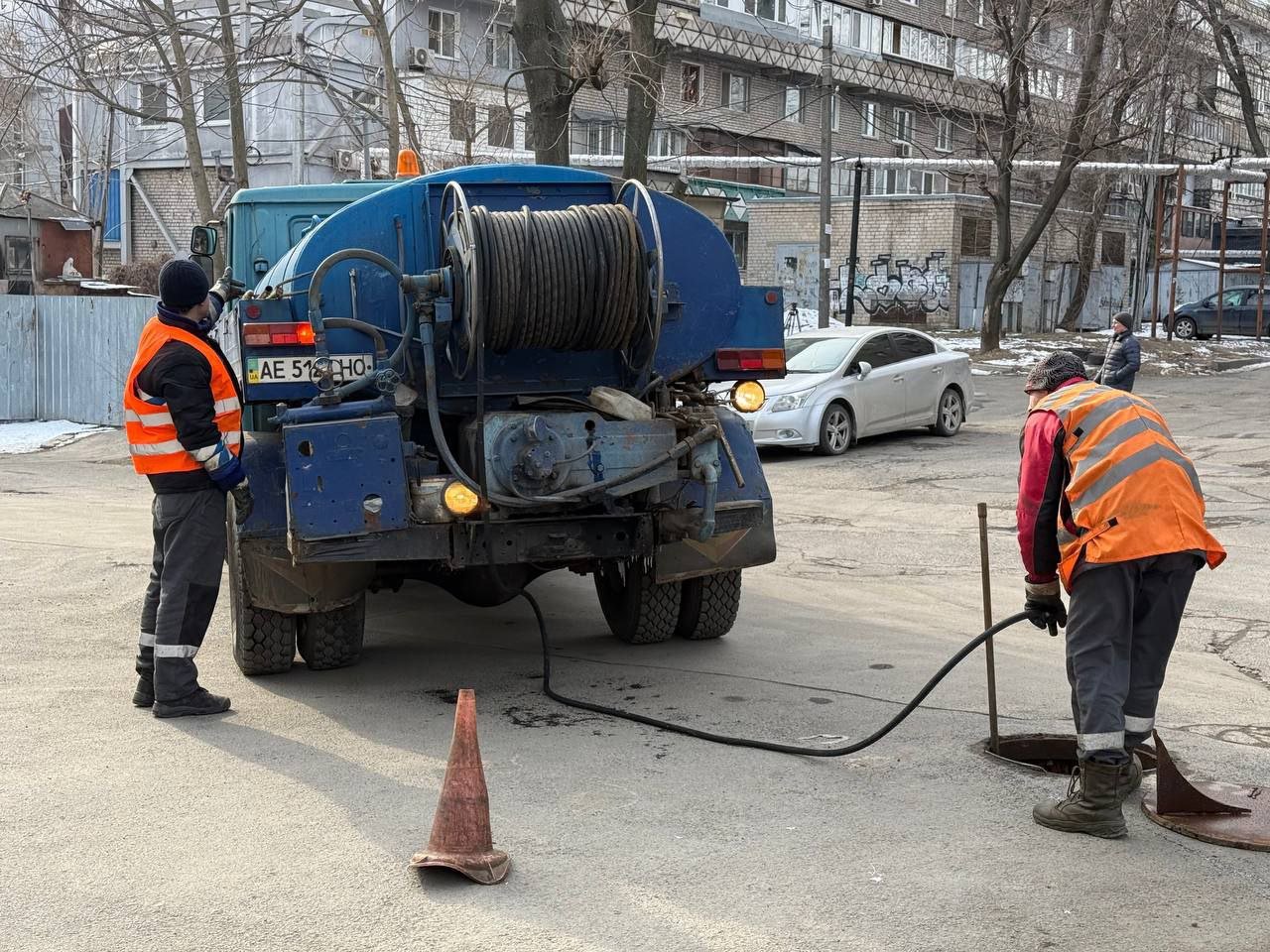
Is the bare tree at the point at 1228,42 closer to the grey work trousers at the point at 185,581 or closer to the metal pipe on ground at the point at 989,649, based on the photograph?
the metal pipe on ground at the point at 989,649

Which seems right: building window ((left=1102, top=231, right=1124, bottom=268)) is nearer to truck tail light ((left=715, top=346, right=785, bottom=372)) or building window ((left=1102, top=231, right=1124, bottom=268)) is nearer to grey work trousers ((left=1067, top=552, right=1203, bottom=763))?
truck tail light ((left=715, top=346, right=785, bottom=372))

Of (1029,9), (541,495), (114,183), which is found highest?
(1029,9)

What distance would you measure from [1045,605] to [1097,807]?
71cm

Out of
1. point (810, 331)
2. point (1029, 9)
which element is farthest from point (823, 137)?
point (810, 331)

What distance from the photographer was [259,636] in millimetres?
6668

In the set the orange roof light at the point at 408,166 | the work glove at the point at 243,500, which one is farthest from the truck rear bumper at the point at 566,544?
the orange roof light at the point at 408,166

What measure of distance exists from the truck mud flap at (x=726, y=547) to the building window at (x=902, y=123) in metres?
51.5

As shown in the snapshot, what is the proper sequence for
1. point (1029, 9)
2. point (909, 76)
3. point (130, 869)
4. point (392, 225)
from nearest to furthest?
point (130, 869)
point (392, 225)
point (1029, 9)
point (909, 76)

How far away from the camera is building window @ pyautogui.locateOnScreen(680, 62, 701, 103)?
159 ft

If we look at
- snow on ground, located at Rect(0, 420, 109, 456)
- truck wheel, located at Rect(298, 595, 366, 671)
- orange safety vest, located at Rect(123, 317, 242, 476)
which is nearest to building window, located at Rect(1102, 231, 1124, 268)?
snow on ground, located at Rect(0, 420, 109, 456)

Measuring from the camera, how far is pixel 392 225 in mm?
6352

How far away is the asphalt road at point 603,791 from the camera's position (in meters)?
3.98

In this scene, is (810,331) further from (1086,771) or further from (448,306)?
(1086,771)

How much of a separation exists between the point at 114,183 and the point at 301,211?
34834mm
